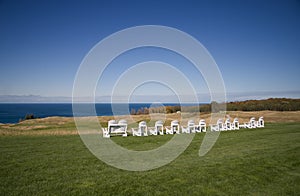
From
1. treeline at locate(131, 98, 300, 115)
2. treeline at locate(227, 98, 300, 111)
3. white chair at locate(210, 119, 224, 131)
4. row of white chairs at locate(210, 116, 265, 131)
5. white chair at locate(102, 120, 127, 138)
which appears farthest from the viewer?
treeline at locate(227, 98, 300, 111)

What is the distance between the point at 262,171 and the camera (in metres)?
7.27

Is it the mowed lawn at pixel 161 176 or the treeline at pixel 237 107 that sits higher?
the treeline at pixel 237 107

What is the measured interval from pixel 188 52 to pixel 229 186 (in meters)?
9.21

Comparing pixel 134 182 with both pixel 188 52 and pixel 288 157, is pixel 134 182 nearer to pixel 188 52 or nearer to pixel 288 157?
pixel 288 157

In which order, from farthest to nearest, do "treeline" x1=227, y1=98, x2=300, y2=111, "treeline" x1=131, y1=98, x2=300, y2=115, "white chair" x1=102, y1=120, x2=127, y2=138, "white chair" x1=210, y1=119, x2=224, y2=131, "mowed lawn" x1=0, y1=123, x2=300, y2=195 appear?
1. "treeline" x1=227, y1=98, x2=300, y2=111
2. "treeline" x1=131, y1=98, x2=300, y2=115
3. "white chair" x1=210, y1=119, x2=224, y2=131
4. "white chair" x1=102, y1=120, x2=127, y2=138
5. "mowed lawn" x1=0, y1=123, x2=300, y2=195

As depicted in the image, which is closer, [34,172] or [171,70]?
[34,172]

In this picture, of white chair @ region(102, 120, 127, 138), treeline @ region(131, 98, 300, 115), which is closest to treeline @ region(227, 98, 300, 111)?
treeline @ region(131, 98, 300, 115)

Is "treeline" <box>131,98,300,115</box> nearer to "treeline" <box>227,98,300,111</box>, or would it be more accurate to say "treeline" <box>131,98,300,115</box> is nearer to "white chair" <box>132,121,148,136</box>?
"treeline" <box>227,98,300,111</box>

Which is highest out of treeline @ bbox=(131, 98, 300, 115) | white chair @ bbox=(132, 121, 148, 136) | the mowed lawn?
treeline @ bbox=(131, 98, 300, 115)

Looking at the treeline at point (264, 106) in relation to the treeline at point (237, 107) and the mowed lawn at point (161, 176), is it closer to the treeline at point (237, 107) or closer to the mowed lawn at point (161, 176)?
the treeline at point (237, 107)

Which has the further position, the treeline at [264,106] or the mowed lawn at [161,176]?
the treeline at [264,106]

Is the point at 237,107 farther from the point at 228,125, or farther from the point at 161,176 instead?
the point at 161,176

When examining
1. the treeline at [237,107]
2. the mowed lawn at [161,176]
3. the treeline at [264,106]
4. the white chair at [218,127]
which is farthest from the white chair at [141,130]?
the treeline at [264,106]

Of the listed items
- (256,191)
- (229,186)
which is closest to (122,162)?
(229,186)
